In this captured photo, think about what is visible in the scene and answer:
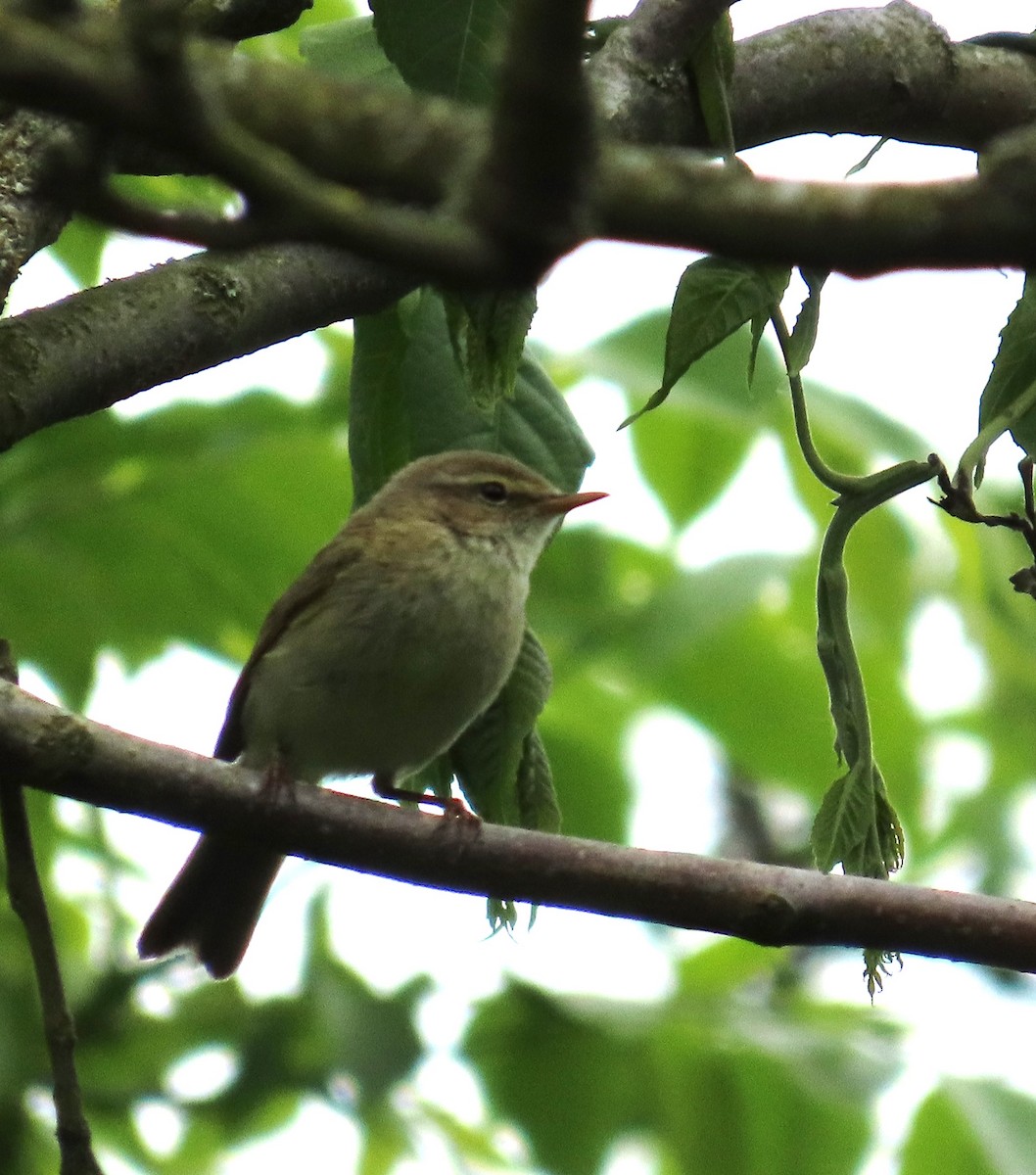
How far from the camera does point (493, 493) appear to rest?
4.87 meters

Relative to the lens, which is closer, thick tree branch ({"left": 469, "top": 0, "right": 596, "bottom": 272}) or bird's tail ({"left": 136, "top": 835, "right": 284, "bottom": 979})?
thick tree branch ({"left": 469, "top": 0, "right": 596, "bottom": 272})

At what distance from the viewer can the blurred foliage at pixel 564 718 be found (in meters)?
4.40

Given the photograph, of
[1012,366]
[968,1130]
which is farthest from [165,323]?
[968,1130]

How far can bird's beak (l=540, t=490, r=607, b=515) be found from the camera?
4934 mm

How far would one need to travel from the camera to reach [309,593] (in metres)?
4.67

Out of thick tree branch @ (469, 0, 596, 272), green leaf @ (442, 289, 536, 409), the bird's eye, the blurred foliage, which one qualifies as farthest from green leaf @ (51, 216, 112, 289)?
thick tree branch @ (469, 0, 596, 272)

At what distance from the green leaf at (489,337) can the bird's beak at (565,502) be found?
6.77ft

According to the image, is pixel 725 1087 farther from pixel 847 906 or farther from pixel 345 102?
pixel 345 102

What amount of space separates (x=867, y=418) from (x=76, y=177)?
412 centimetres

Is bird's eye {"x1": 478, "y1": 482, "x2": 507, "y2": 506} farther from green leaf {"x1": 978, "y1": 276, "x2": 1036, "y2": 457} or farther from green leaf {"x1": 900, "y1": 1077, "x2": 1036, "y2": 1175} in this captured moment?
green leaf {"x1": 978, "y1": 276, "x2": 1036, "y2": 457}

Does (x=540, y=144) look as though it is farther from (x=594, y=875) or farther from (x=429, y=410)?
(x=429, y=410)

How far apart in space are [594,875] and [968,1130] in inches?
82.3

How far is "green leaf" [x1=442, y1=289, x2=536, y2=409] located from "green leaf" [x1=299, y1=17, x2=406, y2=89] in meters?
0.68

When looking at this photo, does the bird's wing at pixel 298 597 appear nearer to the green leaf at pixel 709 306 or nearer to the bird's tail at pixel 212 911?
the bird's tail at pixel 212 911
